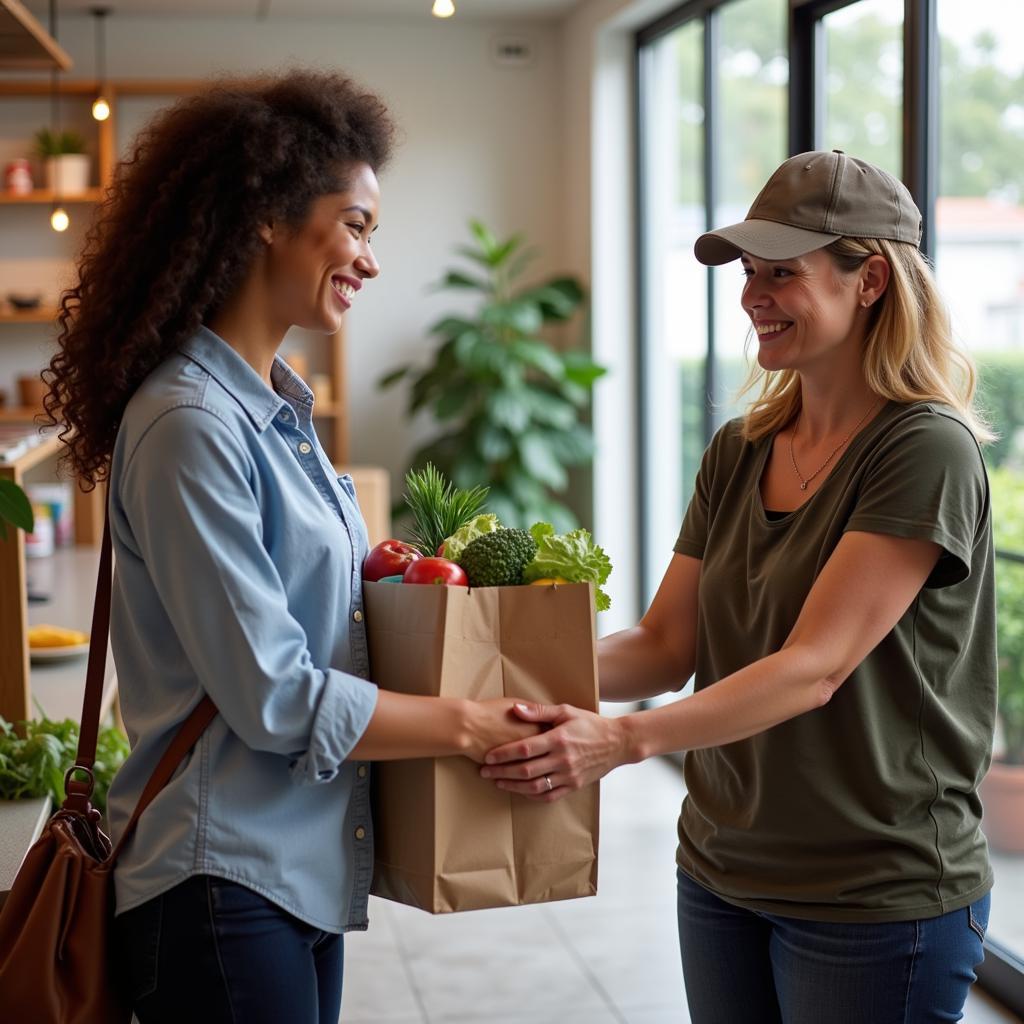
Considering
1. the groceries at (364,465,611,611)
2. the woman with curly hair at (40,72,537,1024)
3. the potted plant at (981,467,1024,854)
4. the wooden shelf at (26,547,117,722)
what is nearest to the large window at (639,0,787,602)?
the potted plant at (981,467,1024,854)

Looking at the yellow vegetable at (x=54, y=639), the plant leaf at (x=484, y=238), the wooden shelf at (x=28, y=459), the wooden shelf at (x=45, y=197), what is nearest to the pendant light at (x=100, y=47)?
the wooden shelf at (x=45, y=197)

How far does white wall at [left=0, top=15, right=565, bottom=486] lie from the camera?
5.62m

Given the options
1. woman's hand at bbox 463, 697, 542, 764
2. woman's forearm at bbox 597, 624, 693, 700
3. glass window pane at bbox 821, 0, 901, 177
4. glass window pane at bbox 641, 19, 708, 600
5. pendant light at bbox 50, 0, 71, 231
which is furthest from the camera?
pendant light at bbox 50, 0, 71, 231

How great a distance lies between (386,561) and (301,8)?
4.60 meters

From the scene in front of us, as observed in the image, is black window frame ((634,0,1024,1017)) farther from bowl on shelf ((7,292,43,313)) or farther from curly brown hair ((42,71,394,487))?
bowl on shelf ((7,292,43,313))

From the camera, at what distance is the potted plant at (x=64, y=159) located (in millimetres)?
5375

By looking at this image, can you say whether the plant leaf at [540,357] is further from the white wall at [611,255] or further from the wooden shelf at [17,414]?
the wooden shelf at [17,414]

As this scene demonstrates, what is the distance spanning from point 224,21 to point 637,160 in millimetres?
1855

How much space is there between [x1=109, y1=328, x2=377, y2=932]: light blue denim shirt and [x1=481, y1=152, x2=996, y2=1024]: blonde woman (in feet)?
0.69

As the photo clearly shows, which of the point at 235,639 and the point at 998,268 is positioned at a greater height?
the point at 998,268

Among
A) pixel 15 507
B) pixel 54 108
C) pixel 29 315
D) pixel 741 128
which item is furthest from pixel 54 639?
pixel 54 108

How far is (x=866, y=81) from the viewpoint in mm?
3477

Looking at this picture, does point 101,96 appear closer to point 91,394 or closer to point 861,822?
point 91,394

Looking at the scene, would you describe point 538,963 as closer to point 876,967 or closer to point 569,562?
point 876,967
